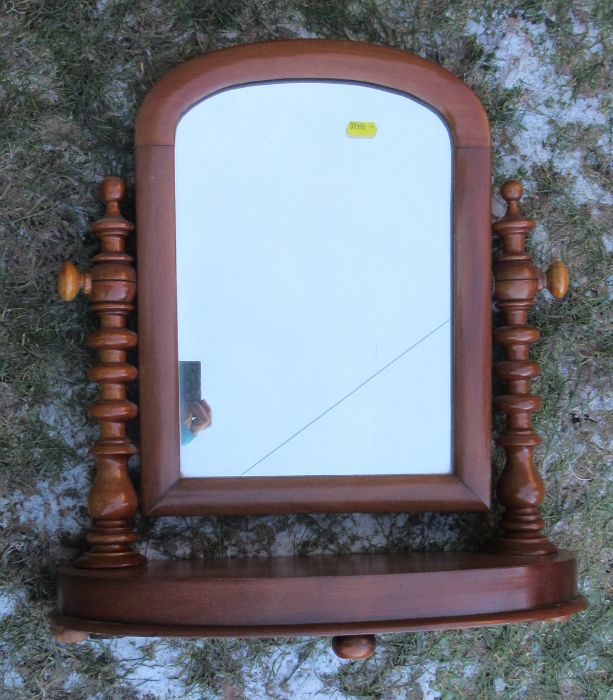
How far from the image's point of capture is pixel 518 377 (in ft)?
2.71

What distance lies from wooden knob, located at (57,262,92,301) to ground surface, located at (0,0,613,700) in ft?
0.28

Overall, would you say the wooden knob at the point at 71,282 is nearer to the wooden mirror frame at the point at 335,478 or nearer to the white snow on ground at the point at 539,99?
the wooden mirror frame at the point at 335,478

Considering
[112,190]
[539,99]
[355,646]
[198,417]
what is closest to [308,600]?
[355,646]

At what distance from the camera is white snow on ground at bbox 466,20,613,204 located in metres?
0.93

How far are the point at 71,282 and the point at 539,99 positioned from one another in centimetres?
50

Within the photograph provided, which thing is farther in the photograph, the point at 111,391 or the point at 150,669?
the point at 150,669

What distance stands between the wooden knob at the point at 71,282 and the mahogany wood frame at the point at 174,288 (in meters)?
0.05

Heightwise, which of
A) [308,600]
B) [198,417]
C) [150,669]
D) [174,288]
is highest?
[174,288]

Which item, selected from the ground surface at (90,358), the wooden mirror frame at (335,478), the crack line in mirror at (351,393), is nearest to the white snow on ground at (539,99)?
the ground surface at (90,358)

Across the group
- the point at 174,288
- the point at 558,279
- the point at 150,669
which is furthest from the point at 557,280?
the point at 150,669

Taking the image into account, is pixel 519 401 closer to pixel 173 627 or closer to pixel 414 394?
pixel 414 394

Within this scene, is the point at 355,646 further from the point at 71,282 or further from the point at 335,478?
the point at 71,282

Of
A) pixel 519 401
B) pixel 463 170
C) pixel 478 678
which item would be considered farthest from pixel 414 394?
pixel 478 678

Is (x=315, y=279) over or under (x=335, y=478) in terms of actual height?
over
